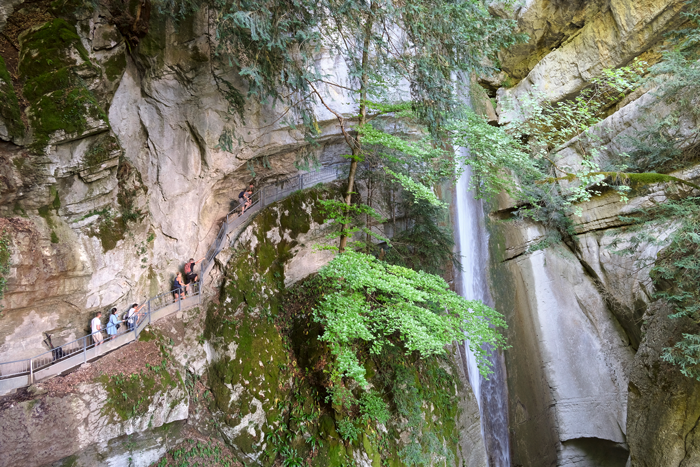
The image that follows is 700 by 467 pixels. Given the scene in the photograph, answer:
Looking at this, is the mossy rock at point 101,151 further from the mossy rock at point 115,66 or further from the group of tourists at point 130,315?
the group of tourists at point 130,315

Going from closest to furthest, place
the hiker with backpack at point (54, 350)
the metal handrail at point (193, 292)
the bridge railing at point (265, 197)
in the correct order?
the metal handrail at point (193, 292), the hiker with backpack at point (54, 350), the bridge railing at point (265, 197)

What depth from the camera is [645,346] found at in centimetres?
892

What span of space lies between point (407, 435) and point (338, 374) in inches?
148

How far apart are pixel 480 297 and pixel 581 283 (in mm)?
3502

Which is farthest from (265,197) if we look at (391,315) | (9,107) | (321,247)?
(391,315)

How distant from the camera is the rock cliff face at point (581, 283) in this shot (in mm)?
11962

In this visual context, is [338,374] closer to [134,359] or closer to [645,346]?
[134,359]

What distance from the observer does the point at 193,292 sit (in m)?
9.87

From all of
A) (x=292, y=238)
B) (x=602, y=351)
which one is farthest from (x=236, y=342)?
(x=602, y=351)

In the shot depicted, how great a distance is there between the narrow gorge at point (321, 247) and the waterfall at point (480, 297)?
11 centimetres

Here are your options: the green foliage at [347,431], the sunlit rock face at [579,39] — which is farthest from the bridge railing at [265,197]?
the sunlit rock face at [579,39]

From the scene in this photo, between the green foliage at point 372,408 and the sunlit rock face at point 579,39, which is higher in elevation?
the sunlit rock face at point 579,39

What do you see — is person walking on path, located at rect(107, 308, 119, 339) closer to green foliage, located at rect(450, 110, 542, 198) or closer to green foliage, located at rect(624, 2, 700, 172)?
green foliage, located at rect(450, 110, 542, 198)

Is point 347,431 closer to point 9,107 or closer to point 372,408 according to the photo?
point 372,408
